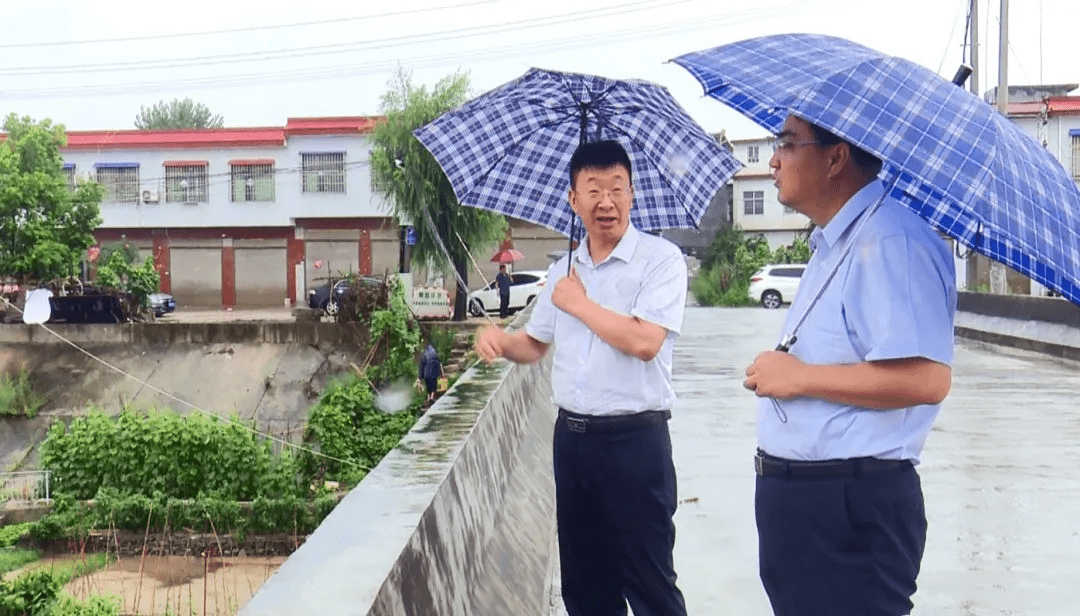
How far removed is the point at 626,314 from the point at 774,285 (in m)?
35.6

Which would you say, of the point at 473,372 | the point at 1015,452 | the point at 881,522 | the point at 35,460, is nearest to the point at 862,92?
the point at 881,522

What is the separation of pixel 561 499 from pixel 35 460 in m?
29.4

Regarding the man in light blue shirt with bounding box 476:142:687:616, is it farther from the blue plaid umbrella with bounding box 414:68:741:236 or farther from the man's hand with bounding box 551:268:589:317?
the blue plaid umbrella with bounding box 414:68:741:236

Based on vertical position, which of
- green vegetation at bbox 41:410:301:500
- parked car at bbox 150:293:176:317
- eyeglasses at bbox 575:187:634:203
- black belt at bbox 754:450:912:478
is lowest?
green vegetation at bbox 41:410:301:500

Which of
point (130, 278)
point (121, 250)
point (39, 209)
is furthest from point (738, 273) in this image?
point (39, 209)

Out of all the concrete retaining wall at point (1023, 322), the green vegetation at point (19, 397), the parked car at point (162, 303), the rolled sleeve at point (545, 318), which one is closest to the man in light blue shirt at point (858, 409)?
the rolled sleeve at point (545, 318)

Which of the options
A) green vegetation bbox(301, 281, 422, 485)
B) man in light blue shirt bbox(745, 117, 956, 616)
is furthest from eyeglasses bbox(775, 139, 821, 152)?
green vegetation bbox(301, 281, 422, 485)

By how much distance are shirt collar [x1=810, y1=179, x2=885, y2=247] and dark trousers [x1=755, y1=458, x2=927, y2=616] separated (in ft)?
1.66

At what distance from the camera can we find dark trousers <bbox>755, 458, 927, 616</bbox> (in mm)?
2225

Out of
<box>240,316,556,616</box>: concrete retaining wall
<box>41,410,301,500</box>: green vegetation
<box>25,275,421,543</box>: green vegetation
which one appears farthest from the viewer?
<box>41,410,301,500</box>: green vegetation

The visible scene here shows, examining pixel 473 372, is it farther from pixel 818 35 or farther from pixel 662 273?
pixel 818 35

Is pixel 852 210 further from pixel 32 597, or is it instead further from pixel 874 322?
pixel 32 597

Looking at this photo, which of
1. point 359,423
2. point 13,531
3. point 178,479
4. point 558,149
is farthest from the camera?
point 359,423

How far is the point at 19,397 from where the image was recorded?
32.0m
